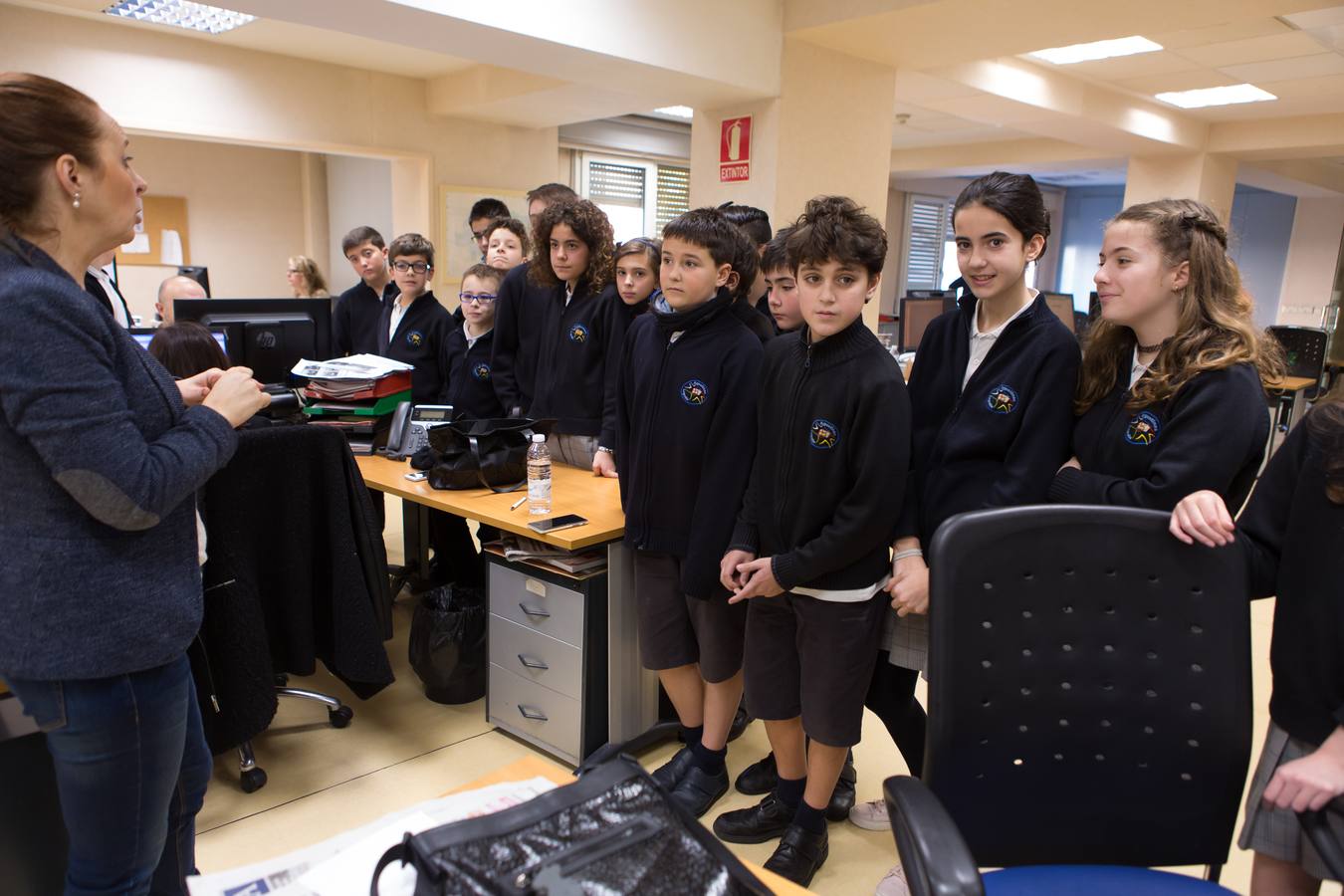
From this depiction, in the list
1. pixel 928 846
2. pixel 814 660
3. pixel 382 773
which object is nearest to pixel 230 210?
pixel 382 773

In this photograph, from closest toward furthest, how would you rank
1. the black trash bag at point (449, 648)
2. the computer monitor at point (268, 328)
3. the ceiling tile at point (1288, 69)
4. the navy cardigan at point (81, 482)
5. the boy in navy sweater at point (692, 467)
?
the navy cardigan at point (81, 482)
the boy in navy sweater at point (692, 467)
the black trash bag at point (449, 648)
the computer monitor at point (268, 328)
the ceiling tile at point (1288, 69)

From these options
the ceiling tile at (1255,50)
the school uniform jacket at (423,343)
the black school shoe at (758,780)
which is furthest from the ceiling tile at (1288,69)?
the black school shoe at (758,780)

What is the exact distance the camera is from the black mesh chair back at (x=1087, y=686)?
1.17 m

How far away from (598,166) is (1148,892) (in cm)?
801

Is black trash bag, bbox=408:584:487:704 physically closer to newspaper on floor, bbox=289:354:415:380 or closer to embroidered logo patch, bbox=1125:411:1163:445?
newspaper on floor, bbox=289:354:415:380

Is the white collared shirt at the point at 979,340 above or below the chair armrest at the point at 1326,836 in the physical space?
above

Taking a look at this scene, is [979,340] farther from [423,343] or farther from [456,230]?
[456,230]

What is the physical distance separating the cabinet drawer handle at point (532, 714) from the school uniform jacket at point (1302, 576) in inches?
70.5

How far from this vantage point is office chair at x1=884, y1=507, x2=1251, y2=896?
3.83ft

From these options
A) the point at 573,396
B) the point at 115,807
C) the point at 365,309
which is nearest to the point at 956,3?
the point at 573,396

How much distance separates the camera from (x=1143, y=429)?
1496mm

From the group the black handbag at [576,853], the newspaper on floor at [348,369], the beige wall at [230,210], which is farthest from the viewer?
the beige wall at [230,210]

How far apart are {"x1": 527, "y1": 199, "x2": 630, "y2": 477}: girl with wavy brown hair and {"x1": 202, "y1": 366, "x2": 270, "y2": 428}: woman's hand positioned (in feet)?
4.72

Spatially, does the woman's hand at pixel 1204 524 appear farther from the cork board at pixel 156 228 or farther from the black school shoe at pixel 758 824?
the cork board at pixel 156 228
